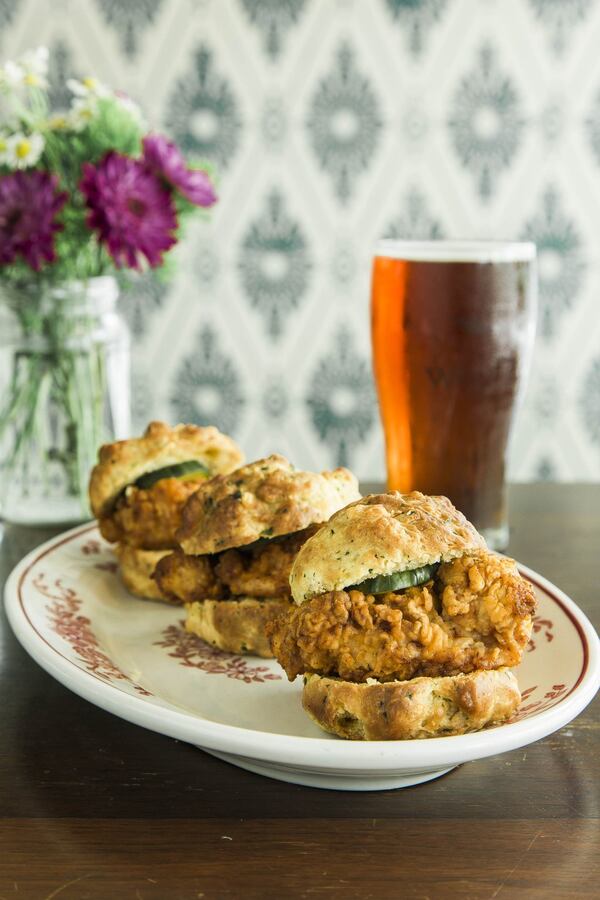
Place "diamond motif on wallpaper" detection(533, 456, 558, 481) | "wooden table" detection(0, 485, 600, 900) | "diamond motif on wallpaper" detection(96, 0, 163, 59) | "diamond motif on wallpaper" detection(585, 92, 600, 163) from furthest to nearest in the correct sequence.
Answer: "diamond motif on wallpaper" detection(533, 456, 558, 481), "diamond motif on wallpaper" detection(585, 92, 600, 163), "diamond motif on wallpaper" detection(96, 0, 163, 59), "wooden table" detection(0, 485, 600, 900)

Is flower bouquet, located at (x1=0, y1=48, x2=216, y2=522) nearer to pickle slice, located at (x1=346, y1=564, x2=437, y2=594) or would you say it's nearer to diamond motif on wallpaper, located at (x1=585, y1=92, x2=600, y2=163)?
pickle slice, located at (x1=346, y1=564, x2=437, y2=594)

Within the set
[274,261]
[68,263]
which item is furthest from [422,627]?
[274,261]

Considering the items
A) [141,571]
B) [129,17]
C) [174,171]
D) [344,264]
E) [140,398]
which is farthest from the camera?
[140,398]

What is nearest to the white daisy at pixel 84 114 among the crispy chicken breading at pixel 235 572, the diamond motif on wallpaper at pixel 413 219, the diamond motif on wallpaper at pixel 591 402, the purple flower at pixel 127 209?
the purple flower at pixel 127 209

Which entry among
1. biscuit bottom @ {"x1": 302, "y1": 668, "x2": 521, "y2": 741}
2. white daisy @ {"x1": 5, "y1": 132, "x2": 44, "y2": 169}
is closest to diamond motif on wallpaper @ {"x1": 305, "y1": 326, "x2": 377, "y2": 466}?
white daisy @ {"x1": 5, "y1": 132, "x2": 44, "y2": 169}

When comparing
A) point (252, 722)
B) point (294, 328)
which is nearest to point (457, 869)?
point (252, 722)

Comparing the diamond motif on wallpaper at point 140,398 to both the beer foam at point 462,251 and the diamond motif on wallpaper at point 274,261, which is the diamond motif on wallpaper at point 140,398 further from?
the beer foam at point 462,251

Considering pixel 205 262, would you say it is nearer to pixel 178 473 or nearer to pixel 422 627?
pixel 178 473
